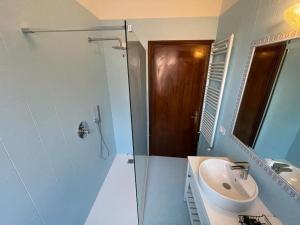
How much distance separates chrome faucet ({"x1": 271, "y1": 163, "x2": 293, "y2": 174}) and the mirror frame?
0.09ft

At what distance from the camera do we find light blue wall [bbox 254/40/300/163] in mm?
935

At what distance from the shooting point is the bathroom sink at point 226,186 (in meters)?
1.01

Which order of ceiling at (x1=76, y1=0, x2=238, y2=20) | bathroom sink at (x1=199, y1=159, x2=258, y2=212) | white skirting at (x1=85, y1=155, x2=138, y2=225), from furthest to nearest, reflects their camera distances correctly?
ceiling at (x1=76, y1=0, x2=238, y2=20) → white skirting at (x1=85, y1=155, x2=138, y2=225) → bathroom sink at (x1=199, y1=159, x2=258, y2=212)

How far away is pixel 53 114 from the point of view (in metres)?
1.27

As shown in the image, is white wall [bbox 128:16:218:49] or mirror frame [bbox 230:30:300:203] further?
white wall [bbox 128:16:218:49]

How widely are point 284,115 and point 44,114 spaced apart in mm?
1838

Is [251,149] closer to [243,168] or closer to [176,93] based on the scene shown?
[243,168]

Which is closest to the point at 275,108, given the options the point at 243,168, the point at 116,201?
the point at 243,168

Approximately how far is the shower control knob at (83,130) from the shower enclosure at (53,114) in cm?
1

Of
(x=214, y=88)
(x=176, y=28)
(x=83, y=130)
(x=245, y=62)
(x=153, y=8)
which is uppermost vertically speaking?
(x=153, y=8)

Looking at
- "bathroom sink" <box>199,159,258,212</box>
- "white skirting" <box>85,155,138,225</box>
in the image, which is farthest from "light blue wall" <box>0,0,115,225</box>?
"bathroom sink" <box>199,159,258,212</box>

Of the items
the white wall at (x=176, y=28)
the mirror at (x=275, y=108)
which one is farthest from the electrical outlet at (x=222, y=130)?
the white wall at (x=176, y=28)

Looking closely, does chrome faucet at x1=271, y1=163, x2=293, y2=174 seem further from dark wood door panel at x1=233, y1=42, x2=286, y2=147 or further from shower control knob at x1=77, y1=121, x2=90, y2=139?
shower control knob at x1=77, y1=121, x2=90, y2=139

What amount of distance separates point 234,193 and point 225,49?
155 centimetres
